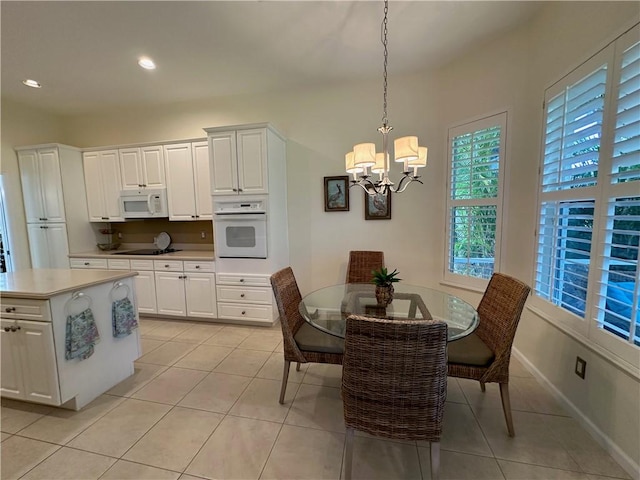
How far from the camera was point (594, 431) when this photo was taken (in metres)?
1.60

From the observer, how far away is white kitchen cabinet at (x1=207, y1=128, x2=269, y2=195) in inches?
119

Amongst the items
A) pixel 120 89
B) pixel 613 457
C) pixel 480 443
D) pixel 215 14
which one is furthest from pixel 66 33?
pixel 613 457

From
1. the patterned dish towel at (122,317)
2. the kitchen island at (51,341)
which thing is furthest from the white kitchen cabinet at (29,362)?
the patterned dish towel at (122,317)

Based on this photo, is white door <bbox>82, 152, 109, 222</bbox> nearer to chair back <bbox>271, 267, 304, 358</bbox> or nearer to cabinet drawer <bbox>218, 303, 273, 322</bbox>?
cabinet drawer <bbox>218, 303, 273, 322</bbox>

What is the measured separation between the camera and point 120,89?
11.1ft

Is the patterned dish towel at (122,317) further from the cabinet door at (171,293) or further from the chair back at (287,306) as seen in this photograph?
the chair back at (287,306)

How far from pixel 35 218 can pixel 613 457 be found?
626 cm

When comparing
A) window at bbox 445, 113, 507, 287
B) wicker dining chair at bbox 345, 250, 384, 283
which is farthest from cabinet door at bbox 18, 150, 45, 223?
window at bbox 445, 113, 507, 287

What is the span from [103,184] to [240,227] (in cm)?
234

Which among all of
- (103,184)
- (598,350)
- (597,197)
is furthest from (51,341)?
(597,197)

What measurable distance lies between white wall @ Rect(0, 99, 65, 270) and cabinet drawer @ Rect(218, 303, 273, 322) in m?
3.08

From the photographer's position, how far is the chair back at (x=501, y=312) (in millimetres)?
1540

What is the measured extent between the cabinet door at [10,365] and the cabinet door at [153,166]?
2.26 metres

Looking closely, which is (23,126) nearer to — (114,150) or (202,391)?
(114,150)
